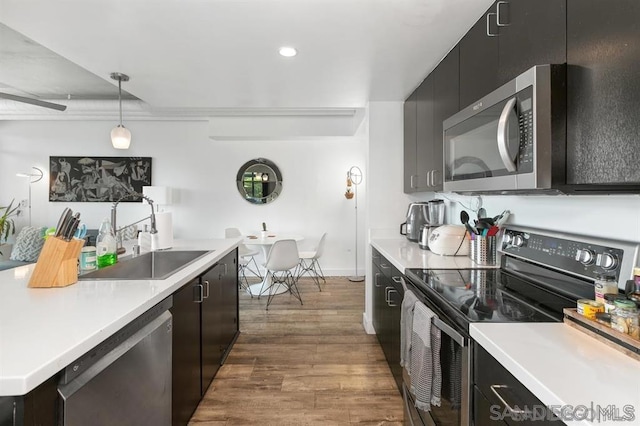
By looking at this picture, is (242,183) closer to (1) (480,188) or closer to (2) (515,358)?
(1) (480,188)

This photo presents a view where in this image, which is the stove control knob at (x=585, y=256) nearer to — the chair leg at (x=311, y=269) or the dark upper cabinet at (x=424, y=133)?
the dark upper cabinet at (x=424, y=133)

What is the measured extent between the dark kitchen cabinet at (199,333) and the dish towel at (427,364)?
1133 mm

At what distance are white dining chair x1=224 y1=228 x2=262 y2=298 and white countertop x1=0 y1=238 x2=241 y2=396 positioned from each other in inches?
116

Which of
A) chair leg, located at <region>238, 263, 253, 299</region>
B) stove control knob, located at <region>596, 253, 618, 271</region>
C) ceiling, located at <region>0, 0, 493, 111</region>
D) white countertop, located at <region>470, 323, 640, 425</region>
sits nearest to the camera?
white countertop, located at <region>470, 323, 640, 425</region>

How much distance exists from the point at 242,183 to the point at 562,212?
14.3ft

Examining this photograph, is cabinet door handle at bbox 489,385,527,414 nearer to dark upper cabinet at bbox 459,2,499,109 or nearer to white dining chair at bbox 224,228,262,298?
dark upper cabinet at bbox 459,2,499,109

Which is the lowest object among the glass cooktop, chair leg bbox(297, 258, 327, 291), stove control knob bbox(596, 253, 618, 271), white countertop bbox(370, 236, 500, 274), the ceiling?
chair leg bbox(297, 258, 327, 291)

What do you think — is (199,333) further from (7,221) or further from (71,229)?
(7,221)

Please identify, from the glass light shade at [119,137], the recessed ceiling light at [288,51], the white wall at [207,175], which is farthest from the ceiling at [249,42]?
the white wall at [207,175]

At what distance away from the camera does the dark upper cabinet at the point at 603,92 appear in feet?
2.66

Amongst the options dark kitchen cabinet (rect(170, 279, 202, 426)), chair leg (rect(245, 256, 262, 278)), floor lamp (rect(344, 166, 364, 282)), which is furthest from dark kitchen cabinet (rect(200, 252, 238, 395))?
floor lamp (rect(344, 166, 364, 282))

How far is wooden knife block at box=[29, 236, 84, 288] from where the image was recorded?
130 cm

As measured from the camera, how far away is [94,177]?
4.98 metres

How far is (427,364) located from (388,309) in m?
1.08
